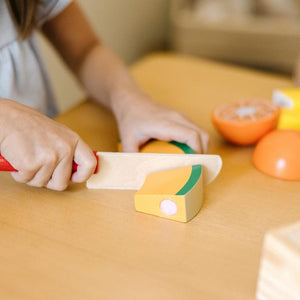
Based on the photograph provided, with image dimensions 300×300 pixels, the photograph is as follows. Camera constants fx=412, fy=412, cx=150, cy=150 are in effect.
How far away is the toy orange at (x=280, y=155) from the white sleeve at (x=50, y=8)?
396mm

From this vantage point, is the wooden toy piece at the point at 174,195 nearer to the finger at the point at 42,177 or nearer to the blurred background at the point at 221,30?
the finger at the point at 42,177

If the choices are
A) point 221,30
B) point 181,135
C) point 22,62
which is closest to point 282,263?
point 181,135

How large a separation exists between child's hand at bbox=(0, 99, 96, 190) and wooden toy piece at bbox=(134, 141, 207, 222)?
72mm

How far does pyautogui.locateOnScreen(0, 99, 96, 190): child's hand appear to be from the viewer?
1.50ft

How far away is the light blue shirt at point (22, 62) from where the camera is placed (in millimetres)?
667

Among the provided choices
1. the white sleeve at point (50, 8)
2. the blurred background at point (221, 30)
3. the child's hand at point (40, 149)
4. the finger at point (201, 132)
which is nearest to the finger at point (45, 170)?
the child's hand at point (40, 149)

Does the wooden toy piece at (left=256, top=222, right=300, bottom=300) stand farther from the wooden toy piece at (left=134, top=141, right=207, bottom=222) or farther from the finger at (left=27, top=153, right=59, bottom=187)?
the finger at (left=27, top=153, right=59, bottom=187)

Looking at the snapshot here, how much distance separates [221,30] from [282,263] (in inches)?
68.5

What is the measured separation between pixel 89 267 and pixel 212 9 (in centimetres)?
181

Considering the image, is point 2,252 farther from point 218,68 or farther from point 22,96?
point 218,68

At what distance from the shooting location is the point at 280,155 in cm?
55

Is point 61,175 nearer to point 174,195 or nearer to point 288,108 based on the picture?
point 174,195

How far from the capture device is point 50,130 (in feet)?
1.57

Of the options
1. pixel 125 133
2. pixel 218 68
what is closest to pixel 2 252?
pixel 125 133
